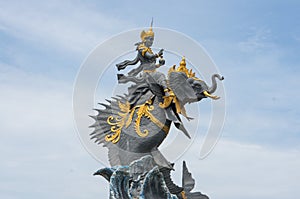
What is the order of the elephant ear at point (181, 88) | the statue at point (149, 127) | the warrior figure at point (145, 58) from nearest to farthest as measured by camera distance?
the statue at point (149, 127)
the elephant ear at point (181, 88)
the warrior figure at point (145, 58)

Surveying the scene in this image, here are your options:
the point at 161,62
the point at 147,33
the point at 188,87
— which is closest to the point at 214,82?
the point at 188,87

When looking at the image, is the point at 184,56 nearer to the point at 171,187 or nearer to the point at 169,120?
the point at 169,120

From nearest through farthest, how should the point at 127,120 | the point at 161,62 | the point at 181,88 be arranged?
the point at 181,88 < the point at 127,120 < the point at 161,62

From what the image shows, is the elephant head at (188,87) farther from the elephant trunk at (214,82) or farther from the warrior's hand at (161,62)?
the warrior's hand at (161,62)

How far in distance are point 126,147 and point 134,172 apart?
0.60 m

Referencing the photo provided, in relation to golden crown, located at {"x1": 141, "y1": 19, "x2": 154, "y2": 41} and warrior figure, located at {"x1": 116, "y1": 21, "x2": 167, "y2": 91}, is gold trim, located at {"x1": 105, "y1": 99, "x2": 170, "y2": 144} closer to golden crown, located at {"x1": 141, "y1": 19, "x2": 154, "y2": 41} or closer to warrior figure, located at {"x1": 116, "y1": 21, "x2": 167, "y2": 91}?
warrior figure, located at {"x1": 116, "y1": 21, "x2": 167, "y2": 91}

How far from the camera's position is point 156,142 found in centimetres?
1102

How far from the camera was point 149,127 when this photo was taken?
11000 millimetres

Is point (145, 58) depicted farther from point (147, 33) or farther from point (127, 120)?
point (127, 120)

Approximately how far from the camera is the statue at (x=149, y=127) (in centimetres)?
1074

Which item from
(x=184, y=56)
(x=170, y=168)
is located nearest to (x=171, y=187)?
(x=170, y=168)

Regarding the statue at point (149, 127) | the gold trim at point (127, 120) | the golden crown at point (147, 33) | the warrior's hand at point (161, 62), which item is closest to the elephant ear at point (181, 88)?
the statue at point (149, 127)

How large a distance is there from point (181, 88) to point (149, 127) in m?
0.76

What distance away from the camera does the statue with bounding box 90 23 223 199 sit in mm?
10742
